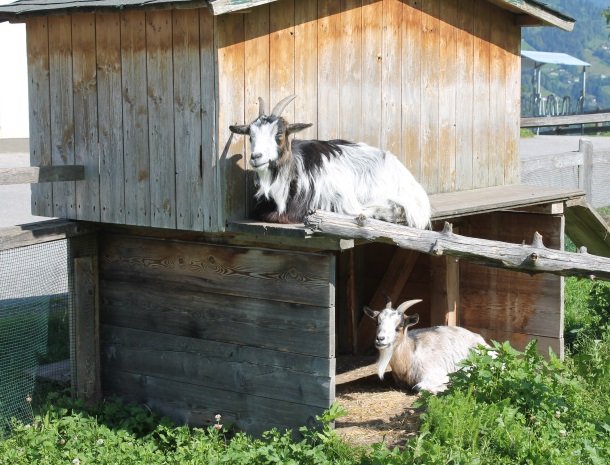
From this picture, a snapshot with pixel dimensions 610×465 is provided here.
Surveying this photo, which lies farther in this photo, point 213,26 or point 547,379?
point 547,379

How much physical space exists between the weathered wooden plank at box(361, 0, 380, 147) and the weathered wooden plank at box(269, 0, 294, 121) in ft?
2.79

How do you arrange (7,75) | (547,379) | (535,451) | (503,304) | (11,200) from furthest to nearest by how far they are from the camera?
(7,75), (11,200), (503,304), (547,379), (535,451)

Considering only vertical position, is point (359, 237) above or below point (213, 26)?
below

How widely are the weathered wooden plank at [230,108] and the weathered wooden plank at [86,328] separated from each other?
1899mm

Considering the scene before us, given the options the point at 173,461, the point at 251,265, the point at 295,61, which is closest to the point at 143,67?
the point at 295,61

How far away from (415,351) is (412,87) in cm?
227

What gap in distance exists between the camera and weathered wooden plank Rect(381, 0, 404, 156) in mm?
8625

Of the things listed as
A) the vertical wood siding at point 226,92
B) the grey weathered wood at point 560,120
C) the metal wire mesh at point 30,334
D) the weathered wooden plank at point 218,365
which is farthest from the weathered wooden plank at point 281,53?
the grey weathered wood at point 560,120

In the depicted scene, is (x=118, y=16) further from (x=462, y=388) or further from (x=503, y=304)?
(x=503, y=304)

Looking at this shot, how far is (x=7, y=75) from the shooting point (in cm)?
2595

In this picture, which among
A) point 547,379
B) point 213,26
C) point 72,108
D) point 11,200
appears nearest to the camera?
point 213,26

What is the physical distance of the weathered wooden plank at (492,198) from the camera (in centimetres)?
827

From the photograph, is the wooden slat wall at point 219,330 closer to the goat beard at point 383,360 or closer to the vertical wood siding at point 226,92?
the vertical wood siding at point 226,92

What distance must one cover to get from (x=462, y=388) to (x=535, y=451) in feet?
2.96
